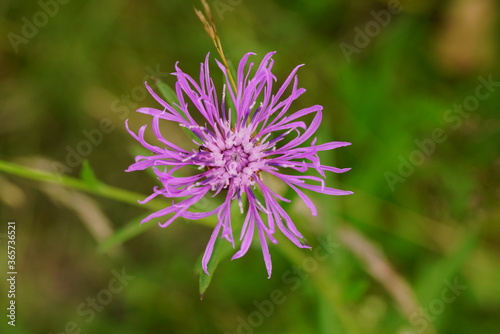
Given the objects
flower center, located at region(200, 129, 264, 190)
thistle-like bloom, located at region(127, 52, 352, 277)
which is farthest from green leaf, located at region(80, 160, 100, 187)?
flower center, located at region(200, 129, 264, 190)

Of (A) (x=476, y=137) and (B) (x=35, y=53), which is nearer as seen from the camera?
(A) (x=476, y=137)

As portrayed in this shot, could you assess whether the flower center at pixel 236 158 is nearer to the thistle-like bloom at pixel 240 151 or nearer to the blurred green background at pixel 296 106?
the thistle-like bloom at pixel 240 151

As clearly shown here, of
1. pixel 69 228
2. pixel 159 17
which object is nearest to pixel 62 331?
pixel 69 228

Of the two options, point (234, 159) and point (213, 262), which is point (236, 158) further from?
point (213, 262)

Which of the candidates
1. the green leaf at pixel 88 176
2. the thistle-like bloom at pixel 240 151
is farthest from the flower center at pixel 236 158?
the green leaf at pixel 88 176

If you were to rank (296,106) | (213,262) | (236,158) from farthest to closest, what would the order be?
(296,106) → (236,158) → (213,262)

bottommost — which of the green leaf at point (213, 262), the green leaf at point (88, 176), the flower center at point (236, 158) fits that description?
the green leaf at point (213, 262)

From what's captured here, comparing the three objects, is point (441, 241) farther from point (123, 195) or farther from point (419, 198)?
point (123, 195)

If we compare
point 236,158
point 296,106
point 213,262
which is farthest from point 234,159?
point 296,106

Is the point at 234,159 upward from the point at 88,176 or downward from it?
downward
